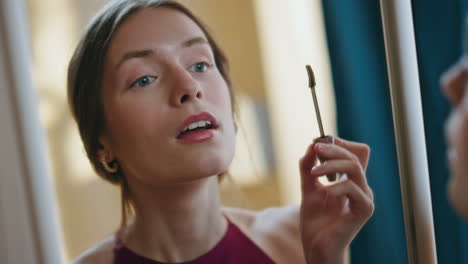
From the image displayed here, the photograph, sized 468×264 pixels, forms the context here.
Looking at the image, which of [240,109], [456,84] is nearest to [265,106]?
[240,109]

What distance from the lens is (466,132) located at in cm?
36

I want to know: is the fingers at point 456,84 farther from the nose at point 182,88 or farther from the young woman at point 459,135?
the nose at point 182,88

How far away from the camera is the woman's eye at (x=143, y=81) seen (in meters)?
0.62

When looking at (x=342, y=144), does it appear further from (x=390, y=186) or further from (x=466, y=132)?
(x=466, y=132)

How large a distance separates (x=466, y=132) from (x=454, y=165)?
29mm

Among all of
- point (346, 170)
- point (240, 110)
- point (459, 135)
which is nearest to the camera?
point (459, 135)

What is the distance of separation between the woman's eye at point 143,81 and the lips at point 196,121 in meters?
0.07

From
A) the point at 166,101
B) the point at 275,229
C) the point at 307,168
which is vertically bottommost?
the point at 275,229

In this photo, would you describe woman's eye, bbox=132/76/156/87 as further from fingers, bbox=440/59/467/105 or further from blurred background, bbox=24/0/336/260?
fingers, bbox=440/59/467/105

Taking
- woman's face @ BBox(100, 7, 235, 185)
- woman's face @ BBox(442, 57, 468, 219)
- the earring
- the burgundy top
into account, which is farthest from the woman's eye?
woman's face @ BBox(442, 57, 468, 219)

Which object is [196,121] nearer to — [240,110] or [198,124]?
[198,124]

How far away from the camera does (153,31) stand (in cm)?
62

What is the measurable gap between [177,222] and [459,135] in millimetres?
408

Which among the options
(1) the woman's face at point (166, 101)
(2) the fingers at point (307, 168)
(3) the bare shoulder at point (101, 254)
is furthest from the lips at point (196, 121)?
(3) the bare shoulder at point (101, 254)
